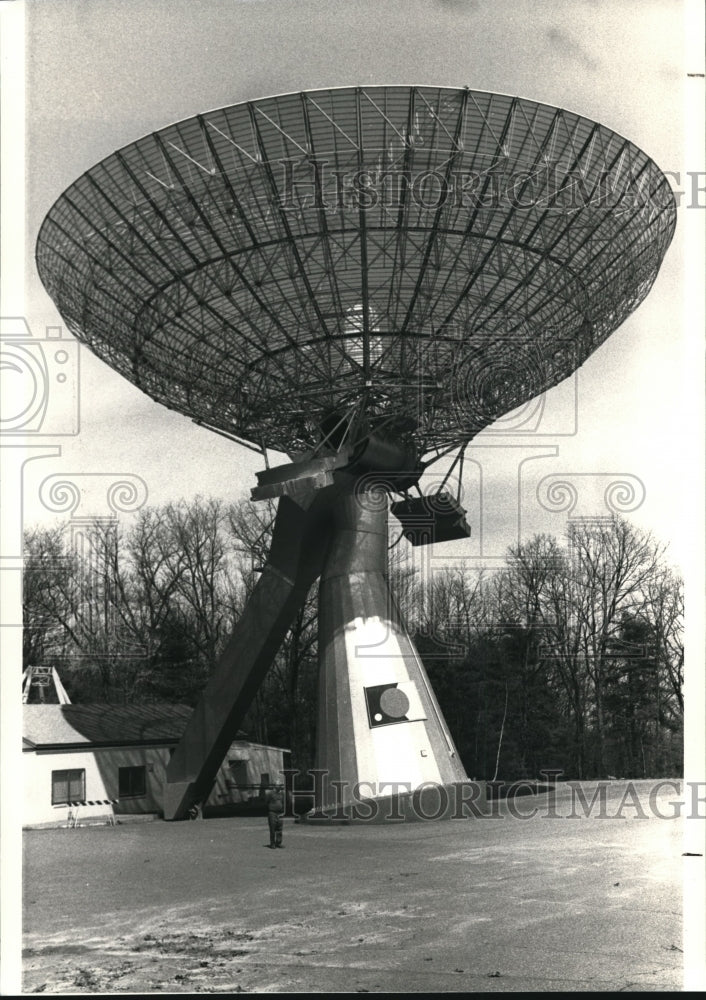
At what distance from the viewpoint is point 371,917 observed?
45.1 ft

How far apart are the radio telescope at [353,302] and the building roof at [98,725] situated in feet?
13.8

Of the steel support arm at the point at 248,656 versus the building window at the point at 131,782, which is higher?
the steel support arm at the point at 248,656

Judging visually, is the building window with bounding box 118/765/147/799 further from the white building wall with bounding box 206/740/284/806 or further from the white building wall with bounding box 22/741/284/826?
the white building wall with bounding box 206/740/284/806

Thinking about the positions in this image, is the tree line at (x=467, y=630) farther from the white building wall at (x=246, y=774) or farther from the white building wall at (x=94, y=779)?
the white building wall at (x=94, y=779)

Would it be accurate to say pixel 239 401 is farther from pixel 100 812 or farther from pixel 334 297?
pixel 100 812

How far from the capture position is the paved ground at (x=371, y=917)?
12.4m

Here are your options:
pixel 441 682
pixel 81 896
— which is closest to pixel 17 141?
pixel 81 896

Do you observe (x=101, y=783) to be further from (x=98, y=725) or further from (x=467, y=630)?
(x=467, y=630)

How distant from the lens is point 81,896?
14.7 m

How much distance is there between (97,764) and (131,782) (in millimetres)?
1369

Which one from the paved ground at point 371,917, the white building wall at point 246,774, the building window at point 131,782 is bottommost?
the white building wall at point 246,774

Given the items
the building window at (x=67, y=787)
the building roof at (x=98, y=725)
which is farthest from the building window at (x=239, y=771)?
the building window at (x=67, y=787)

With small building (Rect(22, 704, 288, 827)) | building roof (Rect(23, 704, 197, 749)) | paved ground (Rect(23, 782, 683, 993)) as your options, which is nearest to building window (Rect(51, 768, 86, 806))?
small building (Rect(22, 704, 288, 827))

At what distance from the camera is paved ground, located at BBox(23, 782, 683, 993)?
12.4 m
